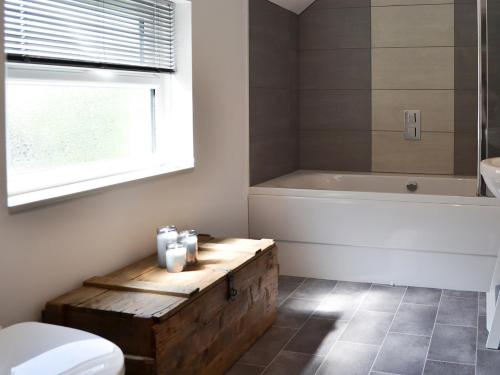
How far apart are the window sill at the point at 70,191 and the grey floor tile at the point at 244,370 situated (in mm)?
875

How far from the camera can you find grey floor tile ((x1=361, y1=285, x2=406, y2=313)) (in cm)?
354

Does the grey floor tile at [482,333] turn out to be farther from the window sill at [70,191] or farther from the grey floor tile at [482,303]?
the window sill at [70,191]

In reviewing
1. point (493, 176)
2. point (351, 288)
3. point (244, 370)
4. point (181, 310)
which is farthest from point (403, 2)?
point (181, 310)

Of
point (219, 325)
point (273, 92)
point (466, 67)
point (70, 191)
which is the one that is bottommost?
point (219, 325)

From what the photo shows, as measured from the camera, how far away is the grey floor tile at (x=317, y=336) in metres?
2.98

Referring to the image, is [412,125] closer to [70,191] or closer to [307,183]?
[307,183]

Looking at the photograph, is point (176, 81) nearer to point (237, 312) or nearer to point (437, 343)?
point (237, 312)

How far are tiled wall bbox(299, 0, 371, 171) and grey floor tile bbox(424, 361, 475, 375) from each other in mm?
2426

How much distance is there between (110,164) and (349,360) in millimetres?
1314

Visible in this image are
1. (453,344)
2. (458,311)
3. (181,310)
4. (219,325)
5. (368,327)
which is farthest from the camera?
(458,311)

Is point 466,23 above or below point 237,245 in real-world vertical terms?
above

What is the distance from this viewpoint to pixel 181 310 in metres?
2.37

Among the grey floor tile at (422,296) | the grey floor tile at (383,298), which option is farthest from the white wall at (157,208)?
the grey floor tile at (422,296)

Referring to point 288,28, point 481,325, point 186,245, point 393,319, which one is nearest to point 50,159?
point 186,245
